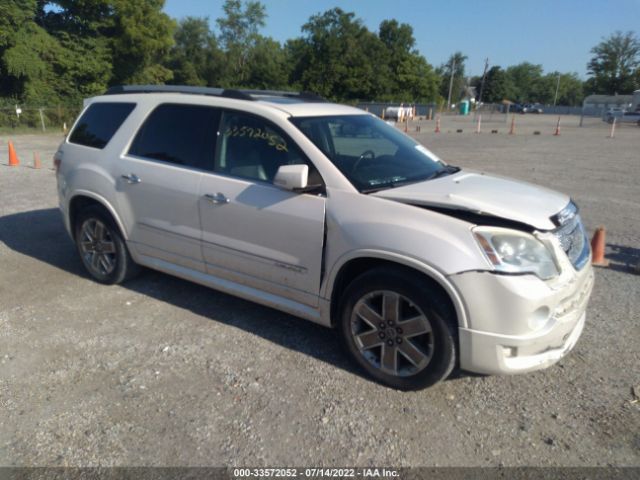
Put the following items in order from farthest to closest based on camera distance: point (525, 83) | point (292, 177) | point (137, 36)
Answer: point (525, 83), point (137, 36), point (292, 177)

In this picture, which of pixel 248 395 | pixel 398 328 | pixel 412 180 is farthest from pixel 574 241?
pixel 248 395

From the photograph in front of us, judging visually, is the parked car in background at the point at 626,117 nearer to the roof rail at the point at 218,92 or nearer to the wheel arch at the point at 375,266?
the roof rail at the point at 218,92

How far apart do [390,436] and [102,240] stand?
3.47 m

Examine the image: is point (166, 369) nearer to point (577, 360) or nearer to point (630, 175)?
point (577, 360)

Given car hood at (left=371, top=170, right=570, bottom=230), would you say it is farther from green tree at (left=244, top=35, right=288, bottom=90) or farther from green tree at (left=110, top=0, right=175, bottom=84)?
green tree at (left=244, top=35, right=288, bottom=90)

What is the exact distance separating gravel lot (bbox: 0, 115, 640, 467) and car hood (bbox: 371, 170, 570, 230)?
1164 mm

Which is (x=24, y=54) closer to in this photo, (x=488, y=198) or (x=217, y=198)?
(x=217, y=198)

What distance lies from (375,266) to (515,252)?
0.87 metres

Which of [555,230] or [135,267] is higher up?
[555,230]

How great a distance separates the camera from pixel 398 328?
3256 millimetres

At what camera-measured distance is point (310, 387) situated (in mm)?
3381

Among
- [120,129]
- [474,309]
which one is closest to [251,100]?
[120,129]

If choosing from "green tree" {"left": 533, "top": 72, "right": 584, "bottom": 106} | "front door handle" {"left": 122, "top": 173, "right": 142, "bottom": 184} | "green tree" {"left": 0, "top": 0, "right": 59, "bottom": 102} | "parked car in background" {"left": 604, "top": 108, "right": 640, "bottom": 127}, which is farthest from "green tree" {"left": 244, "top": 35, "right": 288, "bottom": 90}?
"green tree" {"left": 533, "top": 72, "right": 584, "bottom": 106}

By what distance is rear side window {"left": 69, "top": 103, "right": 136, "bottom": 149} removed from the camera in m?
4.86
